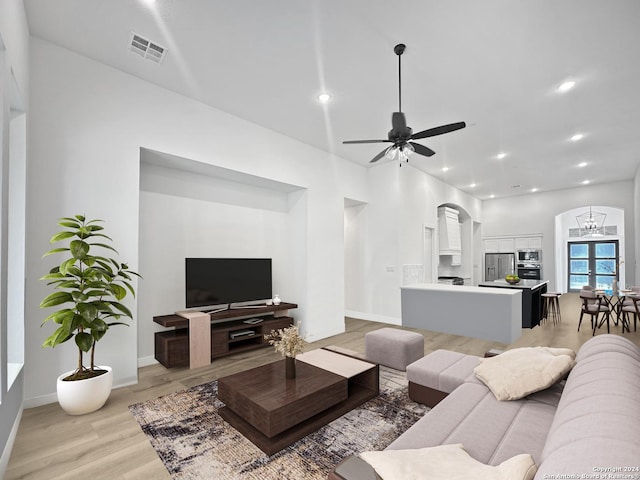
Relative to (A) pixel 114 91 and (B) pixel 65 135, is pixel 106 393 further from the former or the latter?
(A) pixel 114 91

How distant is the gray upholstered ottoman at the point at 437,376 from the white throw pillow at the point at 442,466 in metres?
1.27

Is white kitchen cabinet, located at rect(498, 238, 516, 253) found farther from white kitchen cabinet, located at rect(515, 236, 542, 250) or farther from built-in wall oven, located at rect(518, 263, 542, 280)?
built-in wall oven, located at rect(518, 263, 542, 280)

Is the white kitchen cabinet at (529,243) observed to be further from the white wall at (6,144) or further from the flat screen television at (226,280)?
the white wall at (6,144)

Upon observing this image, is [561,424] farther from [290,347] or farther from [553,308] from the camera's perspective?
[553,308]

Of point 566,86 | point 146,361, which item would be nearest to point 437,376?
point 146,361

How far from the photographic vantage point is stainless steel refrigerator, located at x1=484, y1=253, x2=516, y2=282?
10.3m

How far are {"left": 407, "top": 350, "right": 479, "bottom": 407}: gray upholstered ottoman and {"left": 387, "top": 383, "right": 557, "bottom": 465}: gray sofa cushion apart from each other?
1.48ft

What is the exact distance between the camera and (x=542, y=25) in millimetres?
Result: 2711

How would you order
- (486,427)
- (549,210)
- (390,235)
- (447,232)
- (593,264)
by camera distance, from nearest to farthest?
(486,427), (390,235), (447,232), (549,210), (593,264)

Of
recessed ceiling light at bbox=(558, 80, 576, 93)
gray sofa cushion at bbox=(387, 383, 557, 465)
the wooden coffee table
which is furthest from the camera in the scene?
recessed ceiling light at bbox=(558, 80, 576, 93)

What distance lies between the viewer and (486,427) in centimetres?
171

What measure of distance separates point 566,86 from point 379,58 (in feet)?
7.59

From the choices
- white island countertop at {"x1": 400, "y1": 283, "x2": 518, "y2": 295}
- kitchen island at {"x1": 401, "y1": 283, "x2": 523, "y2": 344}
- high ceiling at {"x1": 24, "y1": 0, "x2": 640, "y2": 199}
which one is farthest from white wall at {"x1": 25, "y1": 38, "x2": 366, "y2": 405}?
kitchen island at {"x1": 401, "y1": 283, "x2": 523, "y2": 344}

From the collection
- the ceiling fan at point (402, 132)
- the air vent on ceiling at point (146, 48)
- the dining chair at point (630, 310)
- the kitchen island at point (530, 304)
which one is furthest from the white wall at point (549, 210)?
the air vent on ceiling at point (146, 48)
